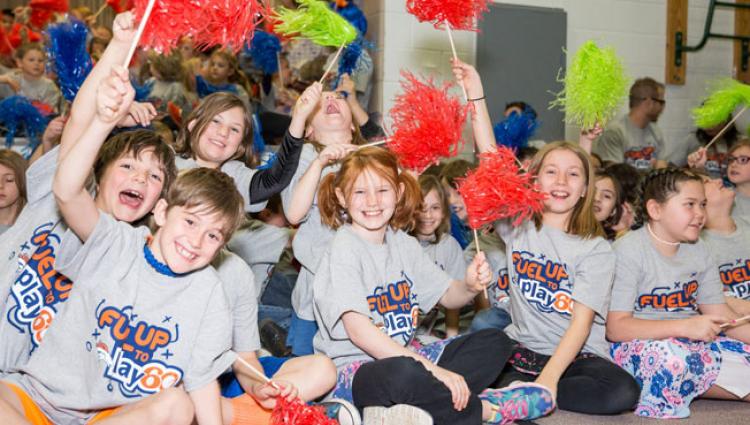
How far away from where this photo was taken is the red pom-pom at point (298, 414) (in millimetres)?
1889

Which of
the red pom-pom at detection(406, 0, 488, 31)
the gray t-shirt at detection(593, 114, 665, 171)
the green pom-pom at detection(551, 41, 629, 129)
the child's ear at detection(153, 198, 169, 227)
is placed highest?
the red pom-pom at detection(406, 0, 488, 31)

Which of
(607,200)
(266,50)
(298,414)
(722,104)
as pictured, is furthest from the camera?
(266,50)

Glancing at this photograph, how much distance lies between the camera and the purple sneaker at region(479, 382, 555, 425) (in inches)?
91.4

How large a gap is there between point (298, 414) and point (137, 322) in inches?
16.1

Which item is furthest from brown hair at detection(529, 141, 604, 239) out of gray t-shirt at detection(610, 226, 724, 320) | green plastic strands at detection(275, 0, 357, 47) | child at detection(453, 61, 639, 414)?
green plastic strands at detection(275, 0, 357, 47)

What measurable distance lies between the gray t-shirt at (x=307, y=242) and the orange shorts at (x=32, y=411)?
0.85 m

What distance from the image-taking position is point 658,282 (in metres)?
2.69

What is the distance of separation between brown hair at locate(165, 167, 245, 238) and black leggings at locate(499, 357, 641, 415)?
1.07 m

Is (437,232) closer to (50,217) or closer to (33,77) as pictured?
(50,217)

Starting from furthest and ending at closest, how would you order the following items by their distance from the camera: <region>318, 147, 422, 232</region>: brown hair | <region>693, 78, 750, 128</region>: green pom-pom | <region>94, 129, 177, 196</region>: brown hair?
1. <region>693, 78, 750, 128</region>: green pom-pom
2. <region>318, 147, 422, 232</region>: brown hair
3. <region>94, 129, 177, 196</region>: brown hair

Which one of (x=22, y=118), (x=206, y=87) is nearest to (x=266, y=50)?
(x=206, y=87)

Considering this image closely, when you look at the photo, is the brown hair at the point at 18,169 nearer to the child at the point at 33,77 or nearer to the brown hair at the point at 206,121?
the brown hair at the point at 206,121

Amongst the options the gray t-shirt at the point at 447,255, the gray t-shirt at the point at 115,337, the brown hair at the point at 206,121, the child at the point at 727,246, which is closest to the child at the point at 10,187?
the brown hair at the point at 206,121

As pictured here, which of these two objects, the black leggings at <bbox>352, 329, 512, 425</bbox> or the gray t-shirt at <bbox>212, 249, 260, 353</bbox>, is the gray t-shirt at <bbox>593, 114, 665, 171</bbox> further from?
the gray t-shirt at <bbox>212, 249, 260, 353</bbox>
